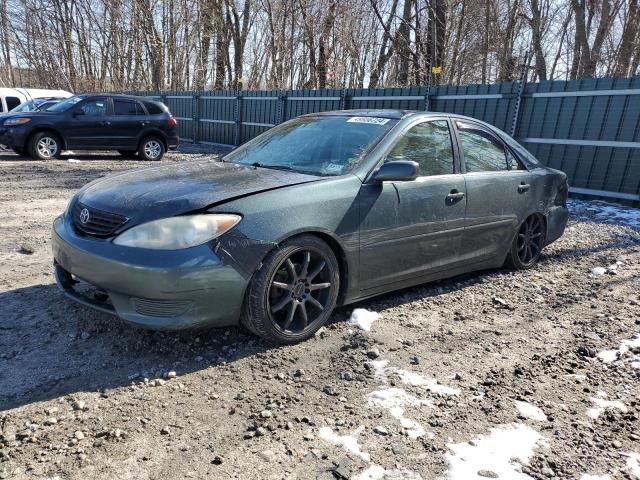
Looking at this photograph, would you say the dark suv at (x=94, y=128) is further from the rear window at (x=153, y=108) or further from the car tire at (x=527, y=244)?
the car tire at (x=527, y=244)

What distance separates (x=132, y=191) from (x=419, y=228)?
2063 mm

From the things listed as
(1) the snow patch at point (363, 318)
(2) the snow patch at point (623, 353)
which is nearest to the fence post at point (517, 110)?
(2) the snow patch at point (623, 353)

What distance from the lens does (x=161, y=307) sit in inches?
109

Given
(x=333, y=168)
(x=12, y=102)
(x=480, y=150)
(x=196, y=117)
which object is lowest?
(x=196, y=117)

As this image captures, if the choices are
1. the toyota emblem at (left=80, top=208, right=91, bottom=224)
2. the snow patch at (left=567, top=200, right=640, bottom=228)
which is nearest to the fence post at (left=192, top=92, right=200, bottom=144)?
the snow patch at (left=567, top=200, right=640, bottom=228)

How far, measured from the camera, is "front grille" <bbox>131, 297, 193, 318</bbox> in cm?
277

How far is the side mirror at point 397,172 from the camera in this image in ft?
11.2

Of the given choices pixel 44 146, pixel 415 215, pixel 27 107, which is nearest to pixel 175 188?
pixel 415 215

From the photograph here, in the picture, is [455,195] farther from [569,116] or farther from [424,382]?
[569,116]

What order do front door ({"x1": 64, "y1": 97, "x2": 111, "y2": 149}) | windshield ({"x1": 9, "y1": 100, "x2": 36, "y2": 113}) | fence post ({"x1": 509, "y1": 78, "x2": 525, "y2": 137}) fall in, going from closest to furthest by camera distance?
fence post ({"x1": 509, "y1": 78, "x2": 525, "y2": 137}) < front door ({"x1": 64, "y1": 97, "x2": 111, "y2": 149}) < windshield ({"x1": 9, "y1": 100, "x2": 36, "y2": 113})

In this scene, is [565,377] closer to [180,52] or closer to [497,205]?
[497,205]

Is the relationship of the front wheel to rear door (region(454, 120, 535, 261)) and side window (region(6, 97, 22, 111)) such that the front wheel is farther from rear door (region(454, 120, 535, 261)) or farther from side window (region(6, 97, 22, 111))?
rear door (region(454, 120, 535, 261))

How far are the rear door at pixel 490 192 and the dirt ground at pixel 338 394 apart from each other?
54 centimetres

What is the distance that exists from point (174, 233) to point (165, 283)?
0.29 m
